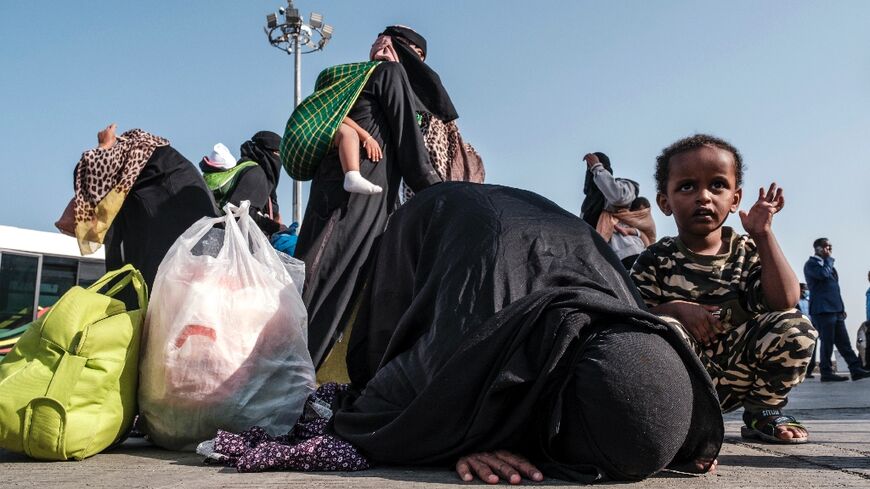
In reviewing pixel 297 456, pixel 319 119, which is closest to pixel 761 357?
pixel 297 456

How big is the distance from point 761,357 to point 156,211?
340 cm

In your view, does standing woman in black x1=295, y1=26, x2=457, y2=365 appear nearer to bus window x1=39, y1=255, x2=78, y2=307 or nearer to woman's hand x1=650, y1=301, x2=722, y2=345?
woman's hand x1=650, y1=301, x2=722, y2=345

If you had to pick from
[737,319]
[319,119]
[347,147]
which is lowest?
[737,319]

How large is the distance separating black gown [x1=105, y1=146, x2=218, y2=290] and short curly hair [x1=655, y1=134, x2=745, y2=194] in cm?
271

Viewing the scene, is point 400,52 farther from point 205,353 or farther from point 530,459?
point 530,459

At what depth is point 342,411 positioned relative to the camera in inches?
83.8

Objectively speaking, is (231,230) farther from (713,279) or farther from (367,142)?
(713,279)

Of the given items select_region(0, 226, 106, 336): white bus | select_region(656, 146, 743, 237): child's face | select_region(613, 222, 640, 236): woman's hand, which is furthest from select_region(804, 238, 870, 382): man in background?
select_region(0, 226, 106, 336): white bus

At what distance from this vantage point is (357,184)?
3.46 metres

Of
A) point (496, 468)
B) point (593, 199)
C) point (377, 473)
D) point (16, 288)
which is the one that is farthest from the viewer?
point (16, 288)

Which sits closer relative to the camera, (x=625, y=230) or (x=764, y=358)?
(x=764, y=358)

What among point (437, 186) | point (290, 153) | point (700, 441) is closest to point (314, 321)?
point (290, 153)

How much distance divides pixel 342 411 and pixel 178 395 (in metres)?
0.68

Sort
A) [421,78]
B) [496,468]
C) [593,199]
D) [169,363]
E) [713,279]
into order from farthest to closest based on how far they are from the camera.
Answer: [593,199], [421,78], [713,279], [169,363], [496,468]
